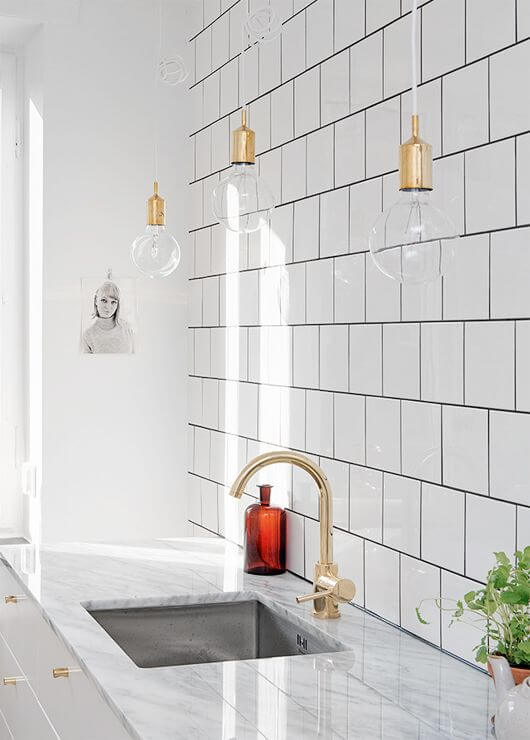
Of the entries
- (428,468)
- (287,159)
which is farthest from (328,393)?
(287,159)

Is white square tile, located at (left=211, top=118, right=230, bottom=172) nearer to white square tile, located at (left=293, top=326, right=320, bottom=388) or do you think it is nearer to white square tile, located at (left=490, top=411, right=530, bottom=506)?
white square tile, located at (left=293, top=326, right=320, bottom=388)

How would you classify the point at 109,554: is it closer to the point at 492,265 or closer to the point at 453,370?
the point at 453,370

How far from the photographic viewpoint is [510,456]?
157 centimetres

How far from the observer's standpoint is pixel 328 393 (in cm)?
219

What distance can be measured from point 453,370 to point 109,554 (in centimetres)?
110

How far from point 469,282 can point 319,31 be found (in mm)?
837

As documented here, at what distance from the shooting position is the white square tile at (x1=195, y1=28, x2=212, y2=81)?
2.89 metres

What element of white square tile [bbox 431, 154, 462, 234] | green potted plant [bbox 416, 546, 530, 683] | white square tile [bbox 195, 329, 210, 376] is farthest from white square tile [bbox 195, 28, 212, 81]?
green potted plant [bbox 416, 546, 530, 683]

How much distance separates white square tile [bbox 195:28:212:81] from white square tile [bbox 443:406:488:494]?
1582 millimetres

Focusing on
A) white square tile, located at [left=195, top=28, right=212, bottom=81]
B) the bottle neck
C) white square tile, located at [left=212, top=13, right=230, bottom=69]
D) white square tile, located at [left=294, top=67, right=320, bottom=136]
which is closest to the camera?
white square tile, located at [left=294, top=67, right=320, bottom=136]

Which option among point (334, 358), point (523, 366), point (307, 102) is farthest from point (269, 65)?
point (523, 366)

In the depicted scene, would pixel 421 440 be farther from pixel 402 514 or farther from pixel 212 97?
pixel 212 97

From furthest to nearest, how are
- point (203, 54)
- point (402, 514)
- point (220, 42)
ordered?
point (203, 54) < point (220, 42) < point (402, 514)

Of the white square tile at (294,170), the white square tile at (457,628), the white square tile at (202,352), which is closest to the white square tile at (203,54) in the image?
the white square tile at (294,170)
